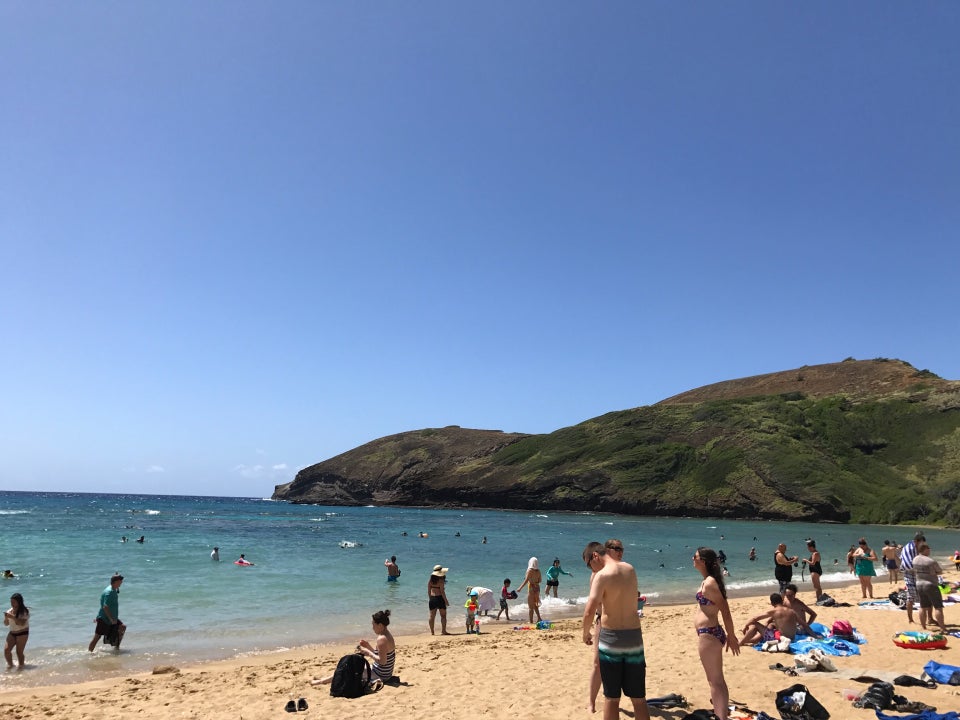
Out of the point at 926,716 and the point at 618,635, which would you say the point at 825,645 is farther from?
the point at 618,635

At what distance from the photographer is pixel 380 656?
33.1 feet

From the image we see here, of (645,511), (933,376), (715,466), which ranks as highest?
(933,376)

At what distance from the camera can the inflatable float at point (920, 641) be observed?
37.4ft

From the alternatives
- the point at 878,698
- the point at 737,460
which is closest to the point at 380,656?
the point at 878,698

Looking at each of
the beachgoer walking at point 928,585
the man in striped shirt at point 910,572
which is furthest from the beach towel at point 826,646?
the man in striped shirt at point 910,572

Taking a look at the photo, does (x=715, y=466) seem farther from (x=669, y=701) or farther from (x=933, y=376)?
(x=669, y=701)

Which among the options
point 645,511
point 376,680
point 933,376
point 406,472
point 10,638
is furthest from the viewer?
point 406,472

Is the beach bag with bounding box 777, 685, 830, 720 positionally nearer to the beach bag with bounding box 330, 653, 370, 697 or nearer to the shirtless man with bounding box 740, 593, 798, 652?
the shirtless man with bounding box 740, 593, 798, 652

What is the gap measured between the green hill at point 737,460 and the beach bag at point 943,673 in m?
88.8

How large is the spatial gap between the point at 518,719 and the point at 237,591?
16.5 m

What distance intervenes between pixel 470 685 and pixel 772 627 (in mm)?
5892

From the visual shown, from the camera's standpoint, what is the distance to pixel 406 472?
509 feet

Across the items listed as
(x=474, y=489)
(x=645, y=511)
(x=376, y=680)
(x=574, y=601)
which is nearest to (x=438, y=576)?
(x=376, y=680)

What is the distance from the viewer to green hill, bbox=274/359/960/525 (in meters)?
98.8
